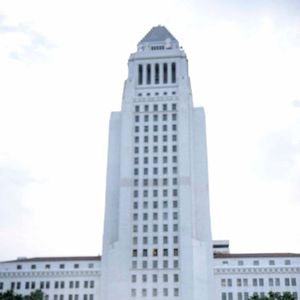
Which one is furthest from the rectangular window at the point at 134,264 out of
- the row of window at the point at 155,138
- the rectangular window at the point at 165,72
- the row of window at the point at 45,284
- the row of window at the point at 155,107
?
the rectangular window at the point at 165,72

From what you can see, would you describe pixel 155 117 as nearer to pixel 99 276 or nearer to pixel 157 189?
pixel 157 189

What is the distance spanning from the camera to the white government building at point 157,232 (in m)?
74.5

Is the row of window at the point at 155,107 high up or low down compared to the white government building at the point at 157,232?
up

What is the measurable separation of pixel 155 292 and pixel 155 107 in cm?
3136

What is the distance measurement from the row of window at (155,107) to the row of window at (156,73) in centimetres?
495

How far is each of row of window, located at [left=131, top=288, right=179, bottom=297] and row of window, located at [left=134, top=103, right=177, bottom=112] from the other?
100 ft

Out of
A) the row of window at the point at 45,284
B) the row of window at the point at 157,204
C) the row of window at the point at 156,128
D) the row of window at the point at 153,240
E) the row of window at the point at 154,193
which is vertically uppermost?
the row of window at the point at 156,128

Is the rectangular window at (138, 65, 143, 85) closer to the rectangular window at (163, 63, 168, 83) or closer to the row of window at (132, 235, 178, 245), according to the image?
the rectangular window at (163, 63, 168, 83)

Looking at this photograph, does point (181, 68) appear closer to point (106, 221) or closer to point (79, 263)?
point (106, 221)

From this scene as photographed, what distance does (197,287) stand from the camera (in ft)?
239

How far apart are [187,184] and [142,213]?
340 inches

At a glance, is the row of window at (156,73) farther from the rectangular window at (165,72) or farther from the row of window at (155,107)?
the row of window at (155,107)

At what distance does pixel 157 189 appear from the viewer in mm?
79688

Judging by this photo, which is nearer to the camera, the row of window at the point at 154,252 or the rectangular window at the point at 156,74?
the row of window at the point at 154,252
